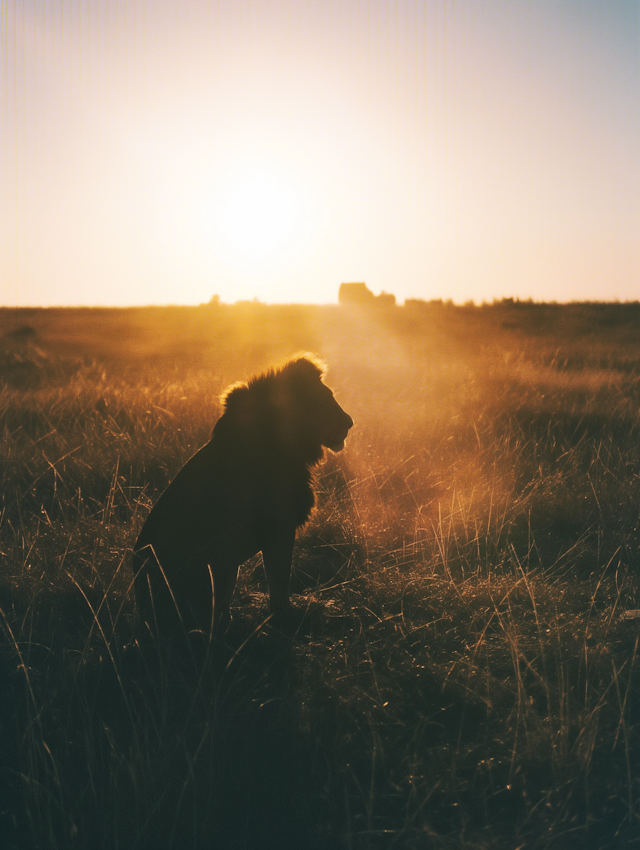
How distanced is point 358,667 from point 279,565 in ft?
2.03

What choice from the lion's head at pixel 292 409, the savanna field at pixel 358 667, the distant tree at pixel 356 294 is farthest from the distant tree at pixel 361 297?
the lion's head at pixel 292 409

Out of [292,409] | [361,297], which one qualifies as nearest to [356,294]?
[361,297]

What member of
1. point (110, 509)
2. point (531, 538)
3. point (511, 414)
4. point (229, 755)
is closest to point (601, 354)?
point (511, 414)

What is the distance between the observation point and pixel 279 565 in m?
2.78

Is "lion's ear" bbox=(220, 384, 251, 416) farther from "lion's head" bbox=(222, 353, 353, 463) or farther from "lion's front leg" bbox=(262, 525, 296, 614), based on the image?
"lion's front leg" bbox=(262, 525, 296, 614)

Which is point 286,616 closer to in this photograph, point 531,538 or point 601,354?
point 531,538

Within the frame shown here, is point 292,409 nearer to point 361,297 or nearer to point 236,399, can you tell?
point 236,399

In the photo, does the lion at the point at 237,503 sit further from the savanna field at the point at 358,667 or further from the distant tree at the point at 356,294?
the distant tree at the point at 356,294

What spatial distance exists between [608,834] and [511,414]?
238 inches

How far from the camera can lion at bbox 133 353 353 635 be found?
8.02ft

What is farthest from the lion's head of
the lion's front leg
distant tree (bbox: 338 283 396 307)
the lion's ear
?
distant tree (bbox: 338 283 396 307)

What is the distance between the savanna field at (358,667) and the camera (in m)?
1.74

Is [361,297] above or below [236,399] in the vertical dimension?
above

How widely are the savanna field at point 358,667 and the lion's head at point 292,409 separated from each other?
83 cm
